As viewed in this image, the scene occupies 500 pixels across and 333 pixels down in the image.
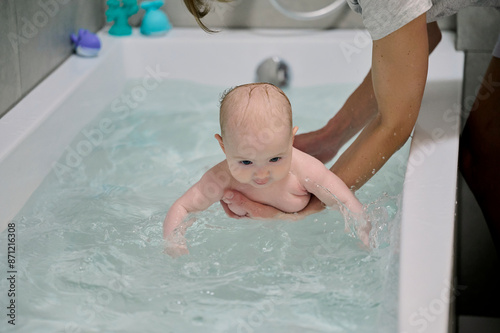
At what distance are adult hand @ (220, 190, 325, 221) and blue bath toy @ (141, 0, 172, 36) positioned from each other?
1.18 meters

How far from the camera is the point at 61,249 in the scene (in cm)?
150

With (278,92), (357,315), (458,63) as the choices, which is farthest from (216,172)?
(458,63)

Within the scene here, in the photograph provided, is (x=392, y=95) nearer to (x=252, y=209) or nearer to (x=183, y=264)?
(x=252, y=209)

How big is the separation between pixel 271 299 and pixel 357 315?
17 cm

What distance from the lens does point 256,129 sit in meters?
1.32

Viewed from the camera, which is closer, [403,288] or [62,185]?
[403,288]

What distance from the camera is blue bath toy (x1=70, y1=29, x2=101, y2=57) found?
7.52 feet

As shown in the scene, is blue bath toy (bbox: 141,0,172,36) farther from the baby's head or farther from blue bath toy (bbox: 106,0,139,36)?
the baby's head

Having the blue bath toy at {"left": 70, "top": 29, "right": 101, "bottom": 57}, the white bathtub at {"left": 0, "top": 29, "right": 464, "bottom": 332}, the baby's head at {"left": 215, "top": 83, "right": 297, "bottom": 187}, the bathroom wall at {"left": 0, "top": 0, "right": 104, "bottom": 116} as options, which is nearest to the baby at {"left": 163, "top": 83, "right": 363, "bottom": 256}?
the baby's head at {"left": 215, "top": 83, "right": 297, "bottom": 187}

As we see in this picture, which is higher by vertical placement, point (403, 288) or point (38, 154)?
point (403, 288)

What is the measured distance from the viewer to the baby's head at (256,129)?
132 centimetres

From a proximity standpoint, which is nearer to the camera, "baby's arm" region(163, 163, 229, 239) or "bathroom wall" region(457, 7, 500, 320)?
"baby's arm" region(163, 163, 229, 239)

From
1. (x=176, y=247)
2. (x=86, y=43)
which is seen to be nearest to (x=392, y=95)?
(x=176, y=247)

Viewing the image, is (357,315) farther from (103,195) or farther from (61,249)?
(103,195)
